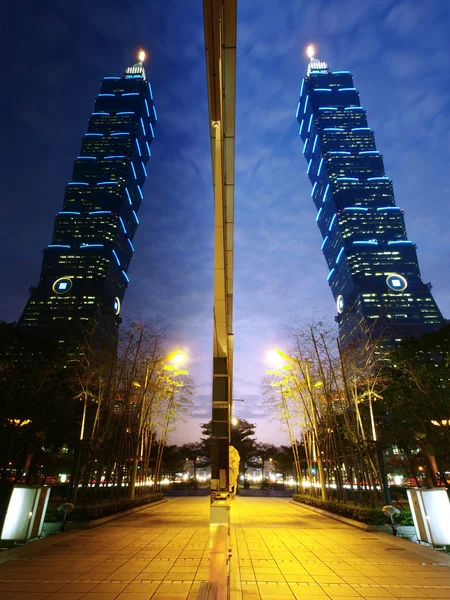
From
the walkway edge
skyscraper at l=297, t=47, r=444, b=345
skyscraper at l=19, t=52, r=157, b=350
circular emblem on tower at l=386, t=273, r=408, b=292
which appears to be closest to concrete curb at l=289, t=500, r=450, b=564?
the walkway edge

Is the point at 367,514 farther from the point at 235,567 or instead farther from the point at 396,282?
the point at 396,282

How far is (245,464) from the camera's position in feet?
109

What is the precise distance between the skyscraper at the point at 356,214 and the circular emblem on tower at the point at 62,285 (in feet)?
205

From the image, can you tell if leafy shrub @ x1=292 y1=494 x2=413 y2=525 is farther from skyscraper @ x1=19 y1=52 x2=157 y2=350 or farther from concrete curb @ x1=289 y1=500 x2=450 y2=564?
skyscraper @ x1=19 y1=52 x2=157 y2=350

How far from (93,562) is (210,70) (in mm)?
6054

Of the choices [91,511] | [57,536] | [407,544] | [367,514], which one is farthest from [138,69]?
[407,544]

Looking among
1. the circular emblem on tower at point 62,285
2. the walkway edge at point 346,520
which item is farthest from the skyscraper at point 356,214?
the circular emblem on tower at point 62,285

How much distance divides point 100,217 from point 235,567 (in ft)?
356

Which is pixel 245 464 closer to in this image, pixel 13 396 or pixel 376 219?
pixel 13 396

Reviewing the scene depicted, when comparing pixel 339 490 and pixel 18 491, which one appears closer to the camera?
pixel 18 491

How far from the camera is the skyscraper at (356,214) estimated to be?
273 ft

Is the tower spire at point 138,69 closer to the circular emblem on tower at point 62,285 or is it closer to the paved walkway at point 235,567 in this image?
the circular emblem on tower at point 62,285

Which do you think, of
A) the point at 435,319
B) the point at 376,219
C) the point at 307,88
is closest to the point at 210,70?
the point at 435,319

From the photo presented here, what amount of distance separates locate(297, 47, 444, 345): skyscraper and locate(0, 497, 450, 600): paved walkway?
6571cm
